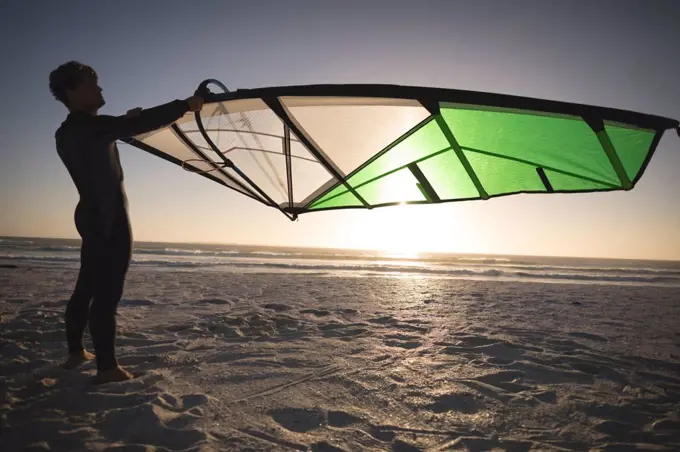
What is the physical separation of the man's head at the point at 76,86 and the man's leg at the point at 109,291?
0.77m

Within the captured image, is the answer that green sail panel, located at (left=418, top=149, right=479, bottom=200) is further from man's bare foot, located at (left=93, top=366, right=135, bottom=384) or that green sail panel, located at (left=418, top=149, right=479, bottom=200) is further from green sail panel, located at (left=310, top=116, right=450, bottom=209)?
man's bare foot, located at (left=93, top=366, right=135, bottom=384)

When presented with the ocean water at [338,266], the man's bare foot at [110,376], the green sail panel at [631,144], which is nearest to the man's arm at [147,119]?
the man's bare foot at [110,376]


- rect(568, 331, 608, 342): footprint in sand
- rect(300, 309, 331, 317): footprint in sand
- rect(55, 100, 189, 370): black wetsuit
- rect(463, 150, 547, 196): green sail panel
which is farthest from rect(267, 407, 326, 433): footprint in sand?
rect(568, 331, 608, 342): footprint in sand

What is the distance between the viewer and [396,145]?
3471 millimetres

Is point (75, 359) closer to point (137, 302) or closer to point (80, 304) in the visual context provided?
point (80, 304)

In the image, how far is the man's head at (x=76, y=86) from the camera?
240 centimetres

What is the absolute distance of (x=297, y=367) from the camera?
3299 mm

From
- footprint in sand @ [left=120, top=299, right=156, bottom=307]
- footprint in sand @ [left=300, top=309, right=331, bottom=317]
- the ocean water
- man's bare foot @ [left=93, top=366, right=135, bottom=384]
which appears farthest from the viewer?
the ocean water

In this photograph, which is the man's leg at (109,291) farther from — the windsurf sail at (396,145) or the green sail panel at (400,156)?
the green sail panel at (400,156)

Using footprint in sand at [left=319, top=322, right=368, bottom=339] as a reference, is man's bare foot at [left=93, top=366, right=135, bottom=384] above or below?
above

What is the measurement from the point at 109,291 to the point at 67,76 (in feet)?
4.93

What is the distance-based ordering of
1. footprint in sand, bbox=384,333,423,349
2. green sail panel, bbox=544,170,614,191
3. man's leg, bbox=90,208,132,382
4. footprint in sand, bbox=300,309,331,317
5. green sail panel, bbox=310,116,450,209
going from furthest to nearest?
footprint in sand, bbox=300,309,331,317 < footprint in sand, bbox=384,333,423,349 < green sail panel, bbox=544,170,614,191 < green sail panel, bbox=310,116,450,209 < man's leg, bbox=90,208,132,382

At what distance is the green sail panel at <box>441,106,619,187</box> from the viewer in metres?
2.82

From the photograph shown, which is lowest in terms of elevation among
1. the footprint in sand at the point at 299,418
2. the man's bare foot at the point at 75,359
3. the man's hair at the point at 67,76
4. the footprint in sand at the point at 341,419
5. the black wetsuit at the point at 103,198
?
the footprint in sand at the point at 341,419
